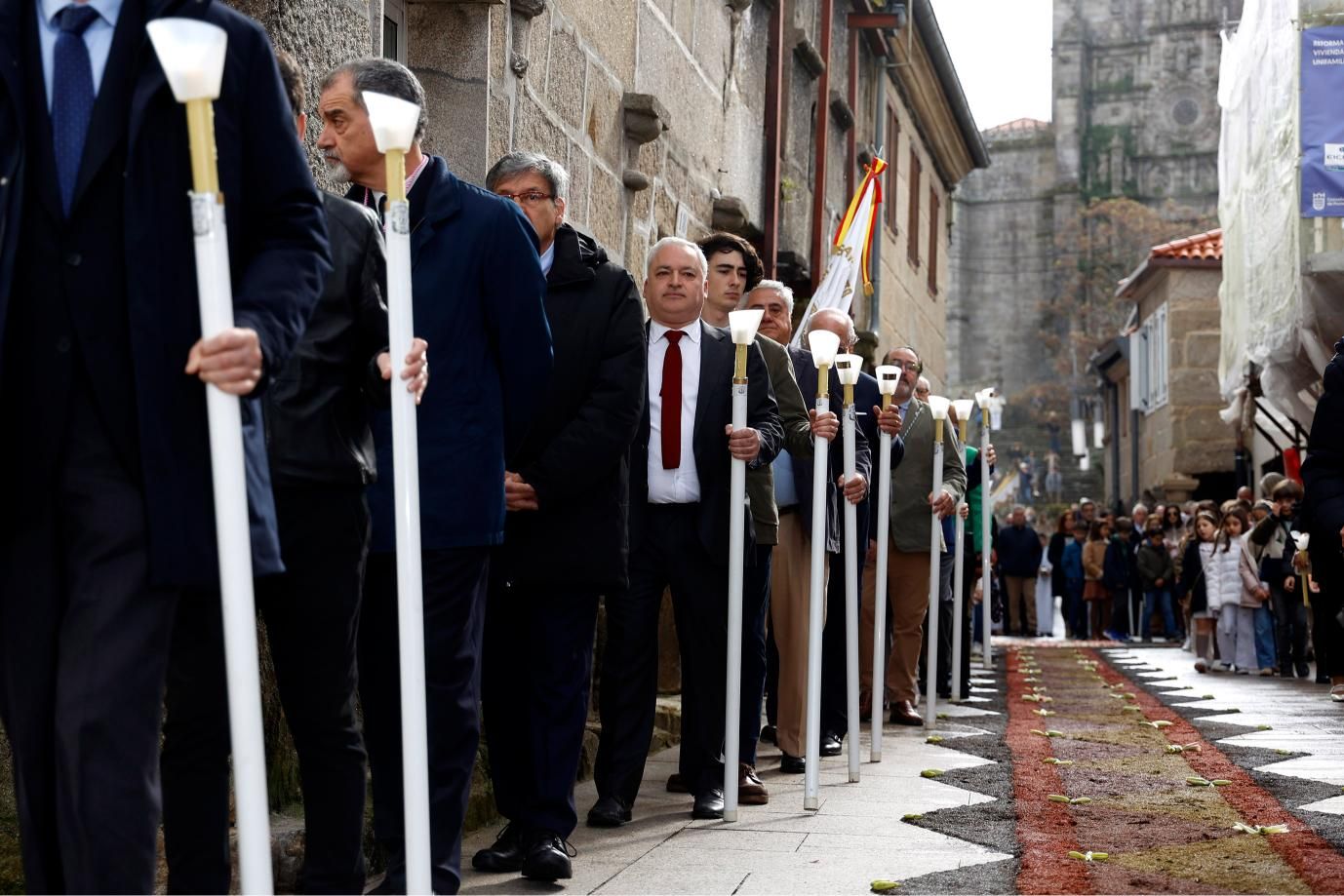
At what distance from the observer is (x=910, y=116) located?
2359 centimetres

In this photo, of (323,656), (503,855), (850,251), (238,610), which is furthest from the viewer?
(850,251)

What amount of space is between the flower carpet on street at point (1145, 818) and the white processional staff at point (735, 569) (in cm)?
88

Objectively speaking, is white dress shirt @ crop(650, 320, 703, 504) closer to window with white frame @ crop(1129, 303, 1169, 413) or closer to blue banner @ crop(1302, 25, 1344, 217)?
blue banner @ crop(1302, 25, 1344, 217)

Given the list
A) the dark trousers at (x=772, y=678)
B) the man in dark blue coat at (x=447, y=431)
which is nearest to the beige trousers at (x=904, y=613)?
the dark trousers at (x=772, y=678)

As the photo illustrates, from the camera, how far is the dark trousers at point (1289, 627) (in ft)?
53.7

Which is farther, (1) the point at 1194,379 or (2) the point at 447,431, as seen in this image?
(1) the point at 1194,379

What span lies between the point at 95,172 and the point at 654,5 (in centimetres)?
728

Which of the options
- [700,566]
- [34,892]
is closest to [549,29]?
[700,566]

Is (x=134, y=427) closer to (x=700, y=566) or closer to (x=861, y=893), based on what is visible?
(x=861, y=893)

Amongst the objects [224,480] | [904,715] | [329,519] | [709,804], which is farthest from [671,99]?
[224,480]

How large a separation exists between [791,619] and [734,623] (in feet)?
5.28

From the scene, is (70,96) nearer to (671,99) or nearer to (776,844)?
(776,844)

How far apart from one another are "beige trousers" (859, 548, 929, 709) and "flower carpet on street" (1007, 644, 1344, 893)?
0.63 metres

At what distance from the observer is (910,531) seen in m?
10.4
